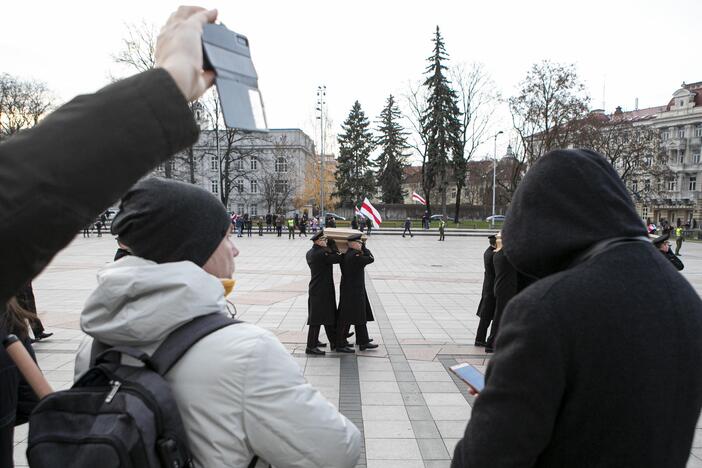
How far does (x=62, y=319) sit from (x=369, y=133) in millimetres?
56568

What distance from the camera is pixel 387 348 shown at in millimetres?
7312

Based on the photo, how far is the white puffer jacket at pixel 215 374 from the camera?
1263mm

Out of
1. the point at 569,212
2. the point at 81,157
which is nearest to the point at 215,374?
the point at 81,157

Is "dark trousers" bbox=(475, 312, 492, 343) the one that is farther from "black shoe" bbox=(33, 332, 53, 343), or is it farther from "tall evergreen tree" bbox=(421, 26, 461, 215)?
"tall evergreen tree" bbox=(421, 26, 461, 215)

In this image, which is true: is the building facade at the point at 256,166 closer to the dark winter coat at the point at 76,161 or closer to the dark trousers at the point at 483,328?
the dark trousers at the point at 483,328

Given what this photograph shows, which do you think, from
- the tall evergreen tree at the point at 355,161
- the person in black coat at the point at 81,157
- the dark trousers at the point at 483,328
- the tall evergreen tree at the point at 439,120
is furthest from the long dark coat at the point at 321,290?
the tall evergreen tree at the point at 355,161

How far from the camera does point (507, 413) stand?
121 cm

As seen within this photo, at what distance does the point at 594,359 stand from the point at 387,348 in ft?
20.7

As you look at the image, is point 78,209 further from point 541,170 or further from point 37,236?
point 541,170

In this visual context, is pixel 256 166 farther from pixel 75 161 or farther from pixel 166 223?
pixel 75 161

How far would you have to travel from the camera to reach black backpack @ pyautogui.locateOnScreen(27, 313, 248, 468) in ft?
3.51

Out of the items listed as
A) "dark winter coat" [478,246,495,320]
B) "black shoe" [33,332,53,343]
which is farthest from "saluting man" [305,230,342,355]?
"black shoe" [33,332,53,343]

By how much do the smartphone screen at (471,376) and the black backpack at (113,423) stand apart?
1023 mm

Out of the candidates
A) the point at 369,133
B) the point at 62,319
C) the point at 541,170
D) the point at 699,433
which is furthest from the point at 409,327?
the point at 369,133
